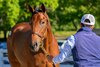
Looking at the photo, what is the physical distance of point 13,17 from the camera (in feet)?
79.6

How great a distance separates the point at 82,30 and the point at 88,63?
0.45 meters

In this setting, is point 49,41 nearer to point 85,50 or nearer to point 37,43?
point 37,43

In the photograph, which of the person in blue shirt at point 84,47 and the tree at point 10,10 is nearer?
the person in blue shirt at point 84,47

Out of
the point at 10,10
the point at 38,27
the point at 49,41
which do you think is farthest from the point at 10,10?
the point at 38,27

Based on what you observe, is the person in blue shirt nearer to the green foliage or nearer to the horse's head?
the horse's head

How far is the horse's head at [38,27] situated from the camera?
255 inches

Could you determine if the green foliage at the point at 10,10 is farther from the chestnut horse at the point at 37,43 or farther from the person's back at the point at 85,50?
the person's back at the point at 85,50

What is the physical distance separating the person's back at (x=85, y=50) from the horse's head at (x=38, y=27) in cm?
152

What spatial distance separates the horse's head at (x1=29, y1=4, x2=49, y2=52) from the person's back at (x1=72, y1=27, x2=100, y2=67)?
1.52 m

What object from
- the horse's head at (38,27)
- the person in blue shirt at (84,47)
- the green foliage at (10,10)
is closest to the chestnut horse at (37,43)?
the horse's head at (38,27)

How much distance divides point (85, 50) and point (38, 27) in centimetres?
190

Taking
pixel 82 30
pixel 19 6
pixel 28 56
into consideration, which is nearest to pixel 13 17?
pixel 19 6

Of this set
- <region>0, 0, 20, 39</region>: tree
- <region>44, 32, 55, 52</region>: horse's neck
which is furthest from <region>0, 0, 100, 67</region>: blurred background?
<region>44, 32, 55, 52</region>: horse's neck

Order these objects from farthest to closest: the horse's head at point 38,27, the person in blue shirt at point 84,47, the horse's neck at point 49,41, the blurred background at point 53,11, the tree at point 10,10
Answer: the blurred background at point 53,11 < the tree at point 10,10 < the horse's neck at point 49,41 < the horse's head at point 38,27 < the person in blue shirt at point 84,47
